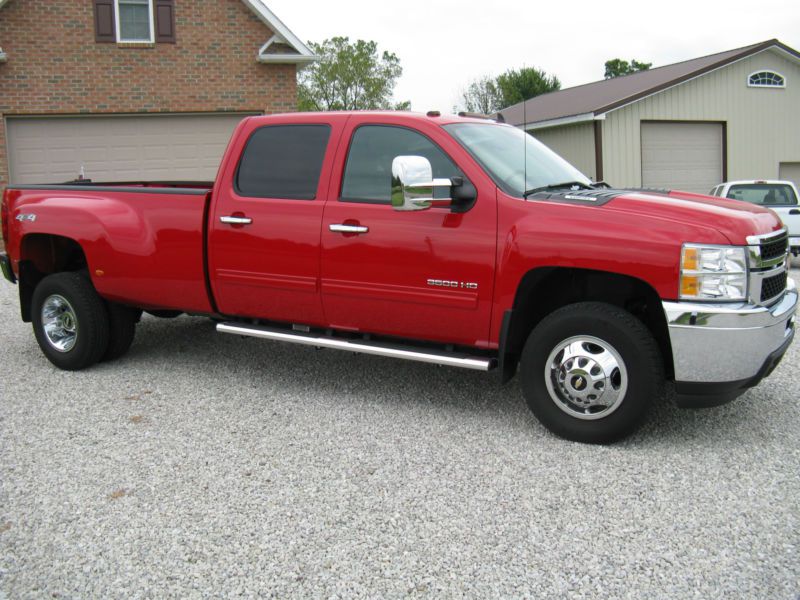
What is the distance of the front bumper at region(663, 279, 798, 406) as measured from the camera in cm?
402

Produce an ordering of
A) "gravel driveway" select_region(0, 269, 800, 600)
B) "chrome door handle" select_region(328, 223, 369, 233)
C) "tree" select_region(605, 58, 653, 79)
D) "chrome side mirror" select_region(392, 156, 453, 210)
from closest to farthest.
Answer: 1. "gravel driveway" select_region(0, 269, 800, 600)
2. "chrome side mirror" select_region(392, 156, 453, 210)
3. "chrome door handle" select_region(328, 223, 369, 233)
4. "tree" select_region(605, 58, 653, 79)

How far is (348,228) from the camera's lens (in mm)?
4980

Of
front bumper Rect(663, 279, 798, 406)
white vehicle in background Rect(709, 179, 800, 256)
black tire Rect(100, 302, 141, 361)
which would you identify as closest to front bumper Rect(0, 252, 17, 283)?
black tire Rect(100, 302, 141, 361)

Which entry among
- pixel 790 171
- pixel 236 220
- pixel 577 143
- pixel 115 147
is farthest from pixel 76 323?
pixel 790 171

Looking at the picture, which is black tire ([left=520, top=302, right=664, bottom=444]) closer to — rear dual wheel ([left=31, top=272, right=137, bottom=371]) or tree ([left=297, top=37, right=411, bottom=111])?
rear dual wheel ([left=31, top=272, right=137, bottom=371])

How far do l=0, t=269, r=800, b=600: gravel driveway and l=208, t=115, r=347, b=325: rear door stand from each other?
72 cm

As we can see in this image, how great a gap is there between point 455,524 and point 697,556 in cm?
103

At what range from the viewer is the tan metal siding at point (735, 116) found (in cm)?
2072

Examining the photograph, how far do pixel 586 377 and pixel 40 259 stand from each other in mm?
4671

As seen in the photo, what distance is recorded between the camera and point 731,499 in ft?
12.4

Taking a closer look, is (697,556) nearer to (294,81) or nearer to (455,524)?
(455,524)

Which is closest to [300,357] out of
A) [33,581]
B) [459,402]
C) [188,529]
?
[459,402]

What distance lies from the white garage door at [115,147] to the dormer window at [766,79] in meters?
15.1

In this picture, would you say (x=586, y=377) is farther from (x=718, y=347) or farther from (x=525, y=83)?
(x=525, y=83)
